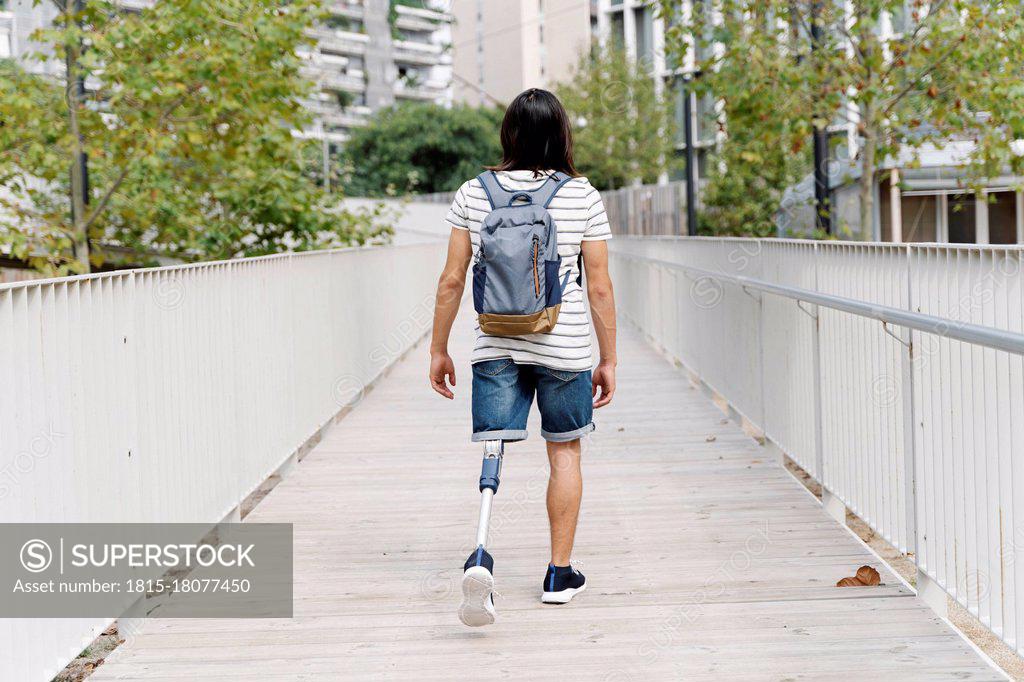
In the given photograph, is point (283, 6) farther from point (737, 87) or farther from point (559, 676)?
point (559, 676)

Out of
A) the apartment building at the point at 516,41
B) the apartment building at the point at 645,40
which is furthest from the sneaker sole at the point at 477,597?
the apartment building at the point at 516,41

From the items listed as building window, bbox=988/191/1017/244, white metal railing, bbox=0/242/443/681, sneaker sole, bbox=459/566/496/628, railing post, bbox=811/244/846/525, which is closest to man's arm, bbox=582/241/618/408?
sneaker sole, bbox=459/566/496/628

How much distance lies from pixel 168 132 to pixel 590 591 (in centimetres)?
867

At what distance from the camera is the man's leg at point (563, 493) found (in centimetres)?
486

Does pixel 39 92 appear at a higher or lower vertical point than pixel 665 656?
higher

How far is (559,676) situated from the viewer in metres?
4.17

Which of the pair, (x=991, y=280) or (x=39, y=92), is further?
(x=39, y=92)

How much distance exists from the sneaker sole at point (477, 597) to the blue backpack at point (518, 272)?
792 millimetres

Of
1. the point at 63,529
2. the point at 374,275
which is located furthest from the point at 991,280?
the point at 374,275

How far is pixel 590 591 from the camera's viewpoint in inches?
203

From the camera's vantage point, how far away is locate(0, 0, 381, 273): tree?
11.6m

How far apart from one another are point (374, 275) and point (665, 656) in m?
8.90

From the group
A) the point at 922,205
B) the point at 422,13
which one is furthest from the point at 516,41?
the point at 922,205

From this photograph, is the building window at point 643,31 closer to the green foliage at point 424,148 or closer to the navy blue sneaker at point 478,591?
the green foliage at point 424,148
